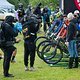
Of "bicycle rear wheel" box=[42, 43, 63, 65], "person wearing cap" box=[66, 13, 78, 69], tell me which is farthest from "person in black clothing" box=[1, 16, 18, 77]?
"bicycle rear wheel" box=[42, 43, 63, 65]

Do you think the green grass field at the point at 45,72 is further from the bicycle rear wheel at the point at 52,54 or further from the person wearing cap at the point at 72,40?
the person wearing cap at the point at 72,40

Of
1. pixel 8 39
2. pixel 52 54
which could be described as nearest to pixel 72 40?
pixel 52 54

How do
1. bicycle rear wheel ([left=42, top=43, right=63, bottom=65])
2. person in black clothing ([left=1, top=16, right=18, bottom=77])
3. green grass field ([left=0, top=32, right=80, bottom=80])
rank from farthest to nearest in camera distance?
bicycle rear wheel ([left=42, top=43, right=63, bottom=65]), green grass field ([left=0, top=32, right=80, bottom=80]), person in black clothing ([left=1, top=16, right=18, bottom=77])

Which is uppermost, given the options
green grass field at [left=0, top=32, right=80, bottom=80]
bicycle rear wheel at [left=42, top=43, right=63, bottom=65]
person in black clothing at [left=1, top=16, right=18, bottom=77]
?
person in black clothing at [left=1, top=16, right=18, bottom=77]

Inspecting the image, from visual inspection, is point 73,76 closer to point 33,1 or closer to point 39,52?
point 39,52

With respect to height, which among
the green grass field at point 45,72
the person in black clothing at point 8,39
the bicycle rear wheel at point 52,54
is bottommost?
the green grass field at point 45,72

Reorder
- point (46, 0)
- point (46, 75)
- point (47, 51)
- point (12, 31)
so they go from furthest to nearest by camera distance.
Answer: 1. point (46, 0)
2. point (47, 51)
3. point (46, 75)
4. point (12, 31)

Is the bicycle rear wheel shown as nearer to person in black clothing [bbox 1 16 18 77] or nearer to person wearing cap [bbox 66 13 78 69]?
person wearing cap [bbox 66 13 78 69]

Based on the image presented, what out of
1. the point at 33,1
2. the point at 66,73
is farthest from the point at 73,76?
the point at 33,1

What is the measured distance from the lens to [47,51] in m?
14.8

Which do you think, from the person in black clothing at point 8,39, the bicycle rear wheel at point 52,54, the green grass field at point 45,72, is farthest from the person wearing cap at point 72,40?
the person in black clothing at point 8,39

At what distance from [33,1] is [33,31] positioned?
6148 centimetres

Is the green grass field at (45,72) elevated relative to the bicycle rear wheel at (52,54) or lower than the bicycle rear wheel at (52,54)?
lower

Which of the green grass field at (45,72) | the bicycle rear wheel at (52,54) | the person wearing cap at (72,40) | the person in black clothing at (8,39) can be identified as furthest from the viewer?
the bicycle rear wheel at (52,54)
